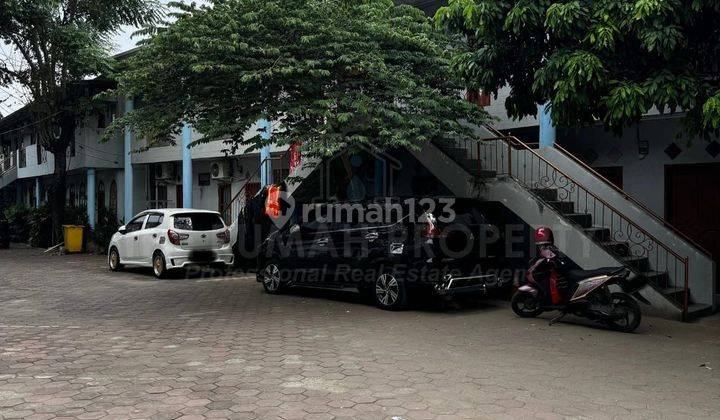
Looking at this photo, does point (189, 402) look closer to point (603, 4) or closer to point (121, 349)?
point (121, 349)

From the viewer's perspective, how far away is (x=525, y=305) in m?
9.51

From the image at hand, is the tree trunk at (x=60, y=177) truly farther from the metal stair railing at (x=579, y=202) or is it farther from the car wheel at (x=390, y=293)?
the car wheel at (x=390, y=293)

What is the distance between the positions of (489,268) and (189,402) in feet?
19.2

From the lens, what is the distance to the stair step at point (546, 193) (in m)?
11.0

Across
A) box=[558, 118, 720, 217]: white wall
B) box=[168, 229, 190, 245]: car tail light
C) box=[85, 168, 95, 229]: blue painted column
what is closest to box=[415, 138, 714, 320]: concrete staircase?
box=[558, 118, 720, 217]: white wall

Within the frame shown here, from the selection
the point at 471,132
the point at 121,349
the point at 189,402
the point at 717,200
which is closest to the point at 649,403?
the point at 189,402

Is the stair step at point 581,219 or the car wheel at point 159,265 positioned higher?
the stair step at point 581,219

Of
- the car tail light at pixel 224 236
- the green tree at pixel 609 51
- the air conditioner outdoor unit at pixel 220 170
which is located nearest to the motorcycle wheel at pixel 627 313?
the green tree at pixel 609 51

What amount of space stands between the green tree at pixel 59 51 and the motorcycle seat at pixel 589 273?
1797cm

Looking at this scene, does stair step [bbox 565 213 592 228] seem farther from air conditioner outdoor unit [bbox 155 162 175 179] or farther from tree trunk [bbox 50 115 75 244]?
tree trunk [bbox 50 115 75 244]

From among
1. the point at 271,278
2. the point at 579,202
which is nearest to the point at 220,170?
the point at 271,278

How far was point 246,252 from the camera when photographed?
637 inches

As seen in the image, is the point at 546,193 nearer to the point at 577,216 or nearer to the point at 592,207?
the point at 577,216

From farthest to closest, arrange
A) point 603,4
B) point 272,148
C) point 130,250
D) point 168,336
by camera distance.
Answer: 1. point 272,148
2. point 130,250
3. point 168,336
4. point 603,4
